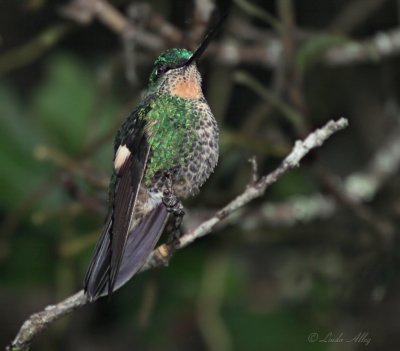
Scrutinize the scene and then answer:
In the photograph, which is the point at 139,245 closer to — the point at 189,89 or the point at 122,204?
the point at 122,204

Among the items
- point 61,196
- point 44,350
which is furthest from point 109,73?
point 44,350

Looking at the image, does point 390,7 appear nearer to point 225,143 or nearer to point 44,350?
point 225,143

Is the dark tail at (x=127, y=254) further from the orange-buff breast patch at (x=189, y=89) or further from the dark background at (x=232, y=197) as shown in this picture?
the dark background at (x=232, y=197)

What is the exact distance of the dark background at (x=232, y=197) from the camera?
3.71 m

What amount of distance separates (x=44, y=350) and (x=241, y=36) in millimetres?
1826

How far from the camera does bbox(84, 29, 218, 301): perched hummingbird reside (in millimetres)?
1999

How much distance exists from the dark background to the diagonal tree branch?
1.19 meters

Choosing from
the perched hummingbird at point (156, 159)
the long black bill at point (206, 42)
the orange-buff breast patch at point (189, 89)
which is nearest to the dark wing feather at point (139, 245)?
the perched hummingbird at point (156, 159)

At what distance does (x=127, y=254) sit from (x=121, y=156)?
0.25 meters

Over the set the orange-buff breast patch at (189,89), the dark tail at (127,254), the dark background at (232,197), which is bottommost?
the dark tail at (127,254)

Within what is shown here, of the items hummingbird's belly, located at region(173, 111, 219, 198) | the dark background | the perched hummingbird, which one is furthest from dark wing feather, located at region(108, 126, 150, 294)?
the dark background

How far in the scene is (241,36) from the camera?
155 inches

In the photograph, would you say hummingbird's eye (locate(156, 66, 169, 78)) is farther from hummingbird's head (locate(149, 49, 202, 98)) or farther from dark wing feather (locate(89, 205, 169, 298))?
dark wing feather (locate(89, 205, 169, 298))

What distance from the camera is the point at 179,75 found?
215cm
